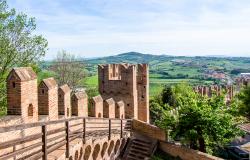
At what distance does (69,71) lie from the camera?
3525 cm

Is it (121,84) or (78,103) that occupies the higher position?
(121,84)

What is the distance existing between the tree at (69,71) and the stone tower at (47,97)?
22.6m

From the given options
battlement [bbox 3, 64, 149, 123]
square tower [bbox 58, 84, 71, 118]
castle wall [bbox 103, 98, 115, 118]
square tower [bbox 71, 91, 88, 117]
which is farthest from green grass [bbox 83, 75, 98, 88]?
square tower [bbox 58, 84, 71, 118]

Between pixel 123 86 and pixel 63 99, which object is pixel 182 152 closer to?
pixel 123 86

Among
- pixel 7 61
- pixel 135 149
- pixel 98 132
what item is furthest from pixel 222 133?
pixel 7 61

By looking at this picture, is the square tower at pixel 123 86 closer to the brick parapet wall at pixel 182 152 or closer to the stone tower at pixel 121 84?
the stone tower at pixel 121 84

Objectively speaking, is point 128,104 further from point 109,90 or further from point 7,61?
point 7,61

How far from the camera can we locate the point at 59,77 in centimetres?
3516

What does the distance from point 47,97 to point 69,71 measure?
23930 millimetres

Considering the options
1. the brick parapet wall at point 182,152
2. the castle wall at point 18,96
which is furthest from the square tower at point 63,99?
the brick parapet wall at point 182,152

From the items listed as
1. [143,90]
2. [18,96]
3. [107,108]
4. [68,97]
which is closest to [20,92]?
[18,96]

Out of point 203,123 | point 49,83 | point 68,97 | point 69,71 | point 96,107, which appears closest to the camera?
point 49,83

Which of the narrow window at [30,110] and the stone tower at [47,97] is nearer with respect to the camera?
the narrow window at [30,110]

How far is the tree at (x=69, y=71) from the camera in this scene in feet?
115
